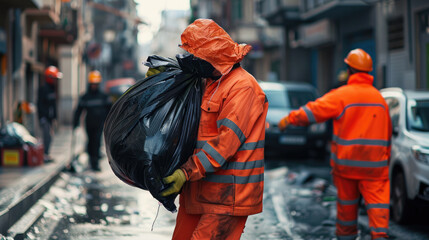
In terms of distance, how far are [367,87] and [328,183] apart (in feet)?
16.1

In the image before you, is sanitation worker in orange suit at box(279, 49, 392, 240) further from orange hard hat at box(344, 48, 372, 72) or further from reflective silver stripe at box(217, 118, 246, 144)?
reflective silver stripe at box(217, 118, 246, 144)

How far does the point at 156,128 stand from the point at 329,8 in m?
18.7

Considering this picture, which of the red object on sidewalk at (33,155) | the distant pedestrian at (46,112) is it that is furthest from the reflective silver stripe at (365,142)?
the distant pedestrian at (46,112)

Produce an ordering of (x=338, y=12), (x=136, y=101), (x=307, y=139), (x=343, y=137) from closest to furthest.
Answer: (x=136, y=101) → (x=343, y=137) → (x=307, y=139) → (x=338, y=12)

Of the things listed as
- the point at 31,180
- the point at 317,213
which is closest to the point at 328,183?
the point at 317,213

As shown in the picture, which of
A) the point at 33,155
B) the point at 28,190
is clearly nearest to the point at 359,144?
the point at 28,190

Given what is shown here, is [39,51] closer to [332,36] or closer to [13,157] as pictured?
[332,36]

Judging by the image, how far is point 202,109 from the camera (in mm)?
3768

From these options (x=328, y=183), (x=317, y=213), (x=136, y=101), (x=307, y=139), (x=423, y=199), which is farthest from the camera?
(x=307, y=139)

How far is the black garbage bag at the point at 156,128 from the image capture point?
3.59 m

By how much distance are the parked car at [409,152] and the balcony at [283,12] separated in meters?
19.7

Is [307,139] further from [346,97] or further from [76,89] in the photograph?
[76,89]

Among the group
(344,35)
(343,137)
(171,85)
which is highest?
(344,35)

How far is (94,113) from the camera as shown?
495 inches
